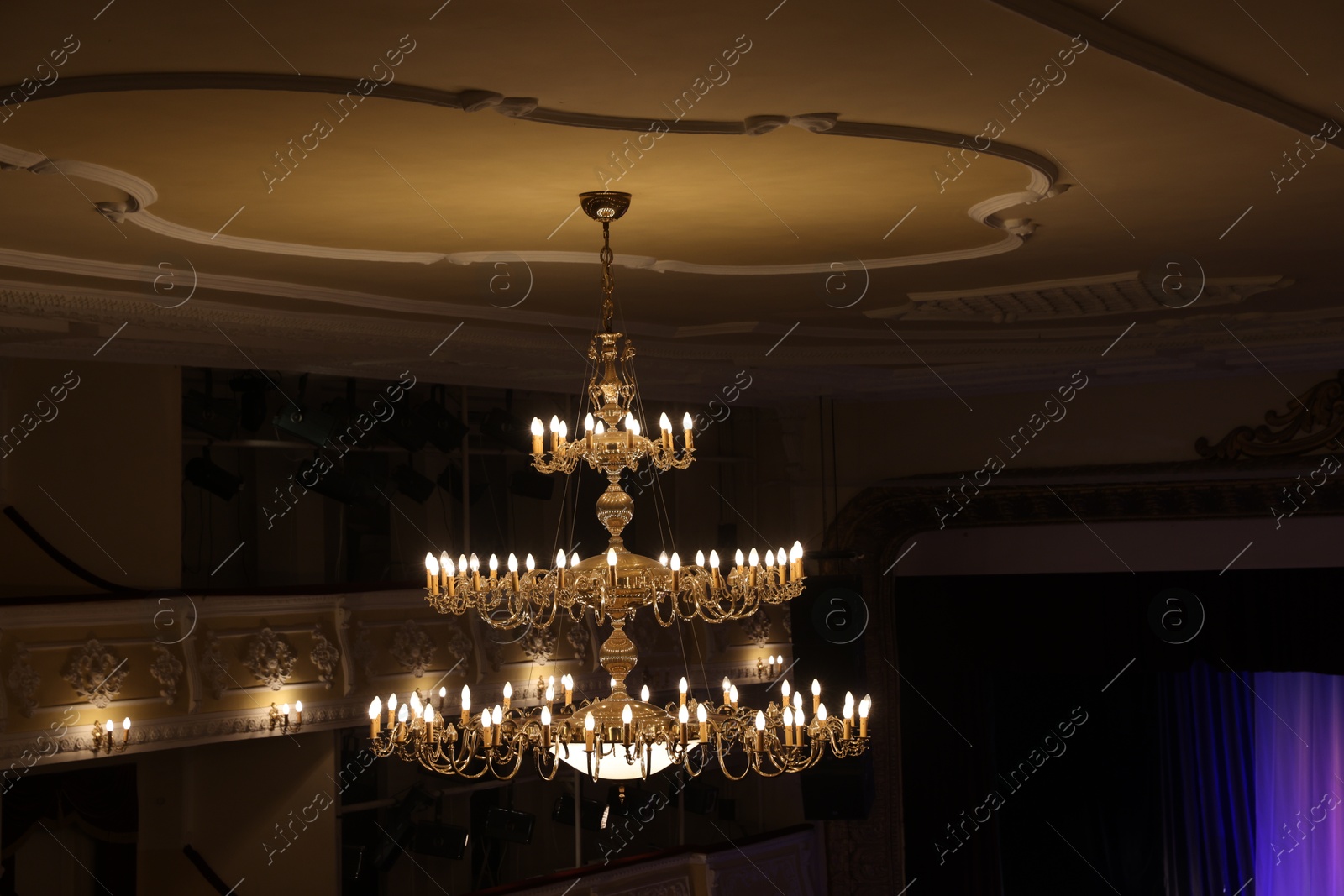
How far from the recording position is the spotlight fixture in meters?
10.2

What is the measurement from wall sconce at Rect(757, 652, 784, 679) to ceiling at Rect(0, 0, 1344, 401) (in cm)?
303

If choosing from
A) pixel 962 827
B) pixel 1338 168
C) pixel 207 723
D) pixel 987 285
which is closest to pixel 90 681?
pixel 207 723

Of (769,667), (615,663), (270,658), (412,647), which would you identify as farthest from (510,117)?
(769,667)

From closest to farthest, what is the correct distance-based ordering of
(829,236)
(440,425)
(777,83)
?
1. (777,83)
2. (829,236)
3. (440,425)

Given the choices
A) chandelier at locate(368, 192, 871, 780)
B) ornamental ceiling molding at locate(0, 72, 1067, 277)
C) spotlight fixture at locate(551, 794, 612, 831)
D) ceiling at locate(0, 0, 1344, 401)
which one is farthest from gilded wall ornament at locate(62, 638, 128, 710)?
spotlight fixture at locate(551, 794, 612, 831)

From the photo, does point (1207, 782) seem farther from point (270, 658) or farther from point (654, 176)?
point (654, 176)

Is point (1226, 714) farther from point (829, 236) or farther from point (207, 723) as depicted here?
point (207, 723)

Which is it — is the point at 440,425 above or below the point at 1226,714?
above

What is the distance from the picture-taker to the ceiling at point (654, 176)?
311 centimetres

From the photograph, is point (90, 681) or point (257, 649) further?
point (257, 649)

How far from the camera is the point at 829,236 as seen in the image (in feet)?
17.9

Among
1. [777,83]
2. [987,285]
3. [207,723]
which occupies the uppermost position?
[987,285]

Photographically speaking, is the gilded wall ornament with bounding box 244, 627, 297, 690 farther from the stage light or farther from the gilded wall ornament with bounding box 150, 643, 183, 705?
the stage light

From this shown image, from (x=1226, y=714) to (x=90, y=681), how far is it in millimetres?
8229
